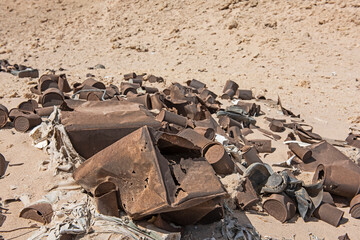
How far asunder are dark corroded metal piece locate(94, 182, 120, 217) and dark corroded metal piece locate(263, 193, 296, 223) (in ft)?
5.45

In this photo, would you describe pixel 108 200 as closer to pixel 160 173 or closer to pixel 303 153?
pixel 160 173

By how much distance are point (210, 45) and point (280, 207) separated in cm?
982

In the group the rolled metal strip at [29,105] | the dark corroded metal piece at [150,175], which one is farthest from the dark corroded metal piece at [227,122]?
the rolled metal strip at [29,105]

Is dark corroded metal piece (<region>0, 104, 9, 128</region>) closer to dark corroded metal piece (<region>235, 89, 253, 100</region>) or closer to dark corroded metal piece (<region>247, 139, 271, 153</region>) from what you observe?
dark corroded metal piece (<region>247, 139, 271, 153</region>)

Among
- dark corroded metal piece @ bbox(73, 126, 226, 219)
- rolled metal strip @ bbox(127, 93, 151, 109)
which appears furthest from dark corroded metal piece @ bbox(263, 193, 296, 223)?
rolled metal strip @ bbox(127, 93, 151, 109)

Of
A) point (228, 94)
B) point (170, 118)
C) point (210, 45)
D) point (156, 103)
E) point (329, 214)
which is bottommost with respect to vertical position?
point (210, 45)

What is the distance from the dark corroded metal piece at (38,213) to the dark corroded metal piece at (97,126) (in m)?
0.73

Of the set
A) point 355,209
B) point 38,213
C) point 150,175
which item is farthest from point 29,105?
point 355,209

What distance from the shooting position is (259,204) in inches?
132

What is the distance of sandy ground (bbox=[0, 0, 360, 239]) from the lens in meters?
8.20

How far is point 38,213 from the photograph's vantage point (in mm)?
2574

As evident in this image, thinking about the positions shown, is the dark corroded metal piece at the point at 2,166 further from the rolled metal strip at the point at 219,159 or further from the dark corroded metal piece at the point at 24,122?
the rolled metal strip at the point at 219,159

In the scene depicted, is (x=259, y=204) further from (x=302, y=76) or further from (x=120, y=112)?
(x=302, y=76)

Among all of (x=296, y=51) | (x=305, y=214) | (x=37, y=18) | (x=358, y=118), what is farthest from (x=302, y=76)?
(x=37, y=18)
